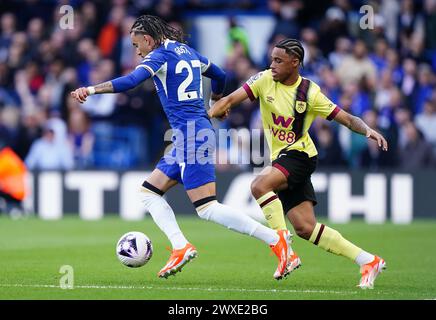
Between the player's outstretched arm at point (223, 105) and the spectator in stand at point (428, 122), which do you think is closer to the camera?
the player's outstretched arm at point (223, 105)

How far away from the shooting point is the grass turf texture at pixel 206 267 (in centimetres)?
869

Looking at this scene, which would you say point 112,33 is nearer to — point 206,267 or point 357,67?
point 357,67

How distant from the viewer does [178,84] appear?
31.2ft

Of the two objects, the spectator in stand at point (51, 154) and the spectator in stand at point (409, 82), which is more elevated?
the spectator in stand at point (409, 82)

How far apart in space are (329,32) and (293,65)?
11.7 metres

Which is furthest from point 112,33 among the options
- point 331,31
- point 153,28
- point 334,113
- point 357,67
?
point 334,113

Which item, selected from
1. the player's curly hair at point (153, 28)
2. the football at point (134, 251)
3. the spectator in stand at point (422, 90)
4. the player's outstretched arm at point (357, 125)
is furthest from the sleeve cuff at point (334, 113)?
the spectator in stand at point (422, 90)

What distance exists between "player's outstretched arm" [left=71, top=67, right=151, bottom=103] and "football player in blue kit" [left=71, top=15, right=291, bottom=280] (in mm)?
19

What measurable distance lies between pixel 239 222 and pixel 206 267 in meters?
2.00

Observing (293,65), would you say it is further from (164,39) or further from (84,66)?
(84,66)

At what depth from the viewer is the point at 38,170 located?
19328 mm

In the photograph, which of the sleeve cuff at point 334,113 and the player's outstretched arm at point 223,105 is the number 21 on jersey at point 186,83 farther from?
the sleeve cuff at point 334,113

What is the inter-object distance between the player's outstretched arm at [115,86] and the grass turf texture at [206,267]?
1.68m

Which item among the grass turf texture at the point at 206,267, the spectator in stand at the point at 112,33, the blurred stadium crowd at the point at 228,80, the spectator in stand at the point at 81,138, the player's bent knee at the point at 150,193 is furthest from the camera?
the spectator in stand at the point at 112,33
